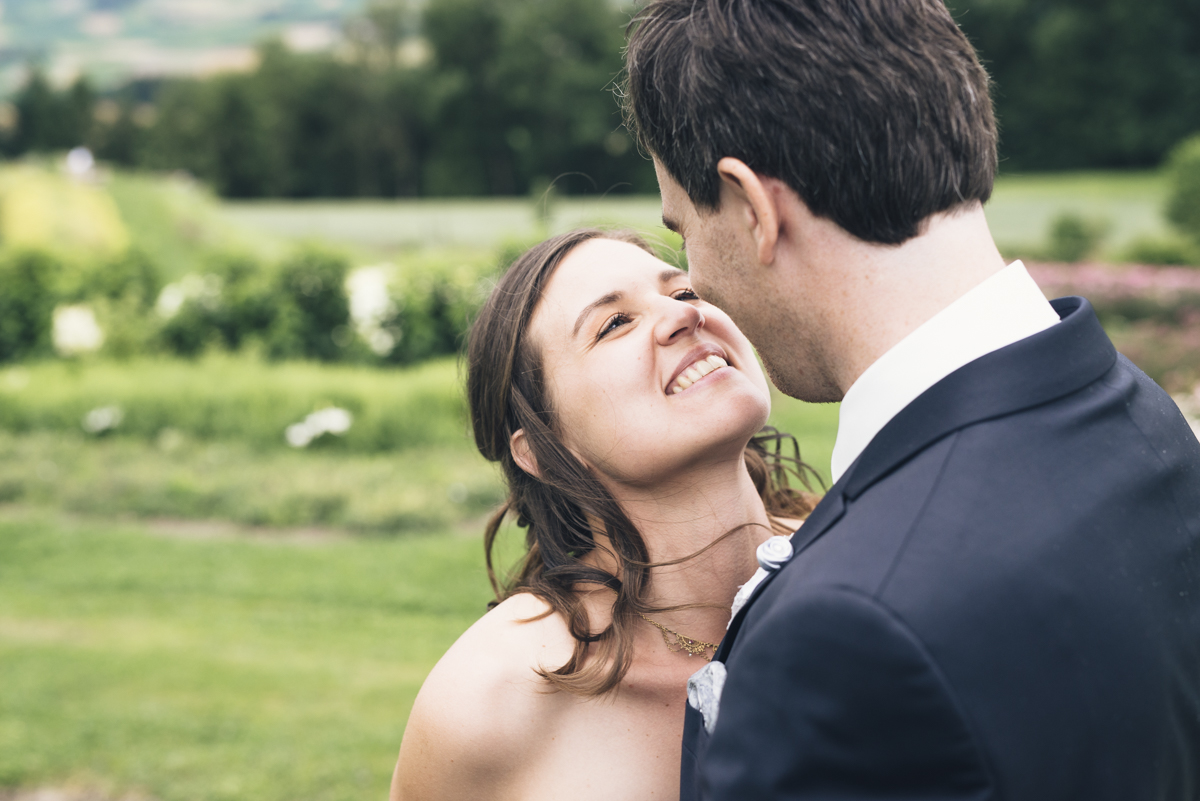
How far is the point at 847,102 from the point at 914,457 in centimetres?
53

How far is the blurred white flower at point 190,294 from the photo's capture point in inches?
471

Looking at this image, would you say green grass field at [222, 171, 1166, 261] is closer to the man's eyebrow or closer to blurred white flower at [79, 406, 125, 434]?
blurred white flower at [79, 406, 125, 434]

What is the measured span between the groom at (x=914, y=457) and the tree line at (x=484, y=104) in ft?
139

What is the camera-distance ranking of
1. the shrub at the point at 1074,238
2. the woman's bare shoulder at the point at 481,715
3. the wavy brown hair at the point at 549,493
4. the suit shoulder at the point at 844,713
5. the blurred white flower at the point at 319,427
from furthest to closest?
the shrub at the point at 1074,238 → the blurred white flower at the point at 319,427 → the wavy brown hair at the point at 549,493 → the woman's bare shoulder at the point at 481,715 → the suit shoulder at the point at 844,713

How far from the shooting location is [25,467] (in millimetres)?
9109

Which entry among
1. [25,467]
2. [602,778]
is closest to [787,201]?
[602,778]

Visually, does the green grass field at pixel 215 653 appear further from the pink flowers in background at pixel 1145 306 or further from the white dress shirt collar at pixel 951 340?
the pink flowers in background at pixel 1145 306

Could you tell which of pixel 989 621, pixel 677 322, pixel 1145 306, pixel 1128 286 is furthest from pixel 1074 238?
pixel 989 621

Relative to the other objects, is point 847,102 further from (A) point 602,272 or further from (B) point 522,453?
(B) point 522,453

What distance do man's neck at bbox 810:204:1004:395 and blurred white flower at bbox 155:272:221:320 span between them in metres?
11.6

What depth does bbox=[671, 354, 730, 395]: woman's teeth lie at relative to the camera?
2.18 m

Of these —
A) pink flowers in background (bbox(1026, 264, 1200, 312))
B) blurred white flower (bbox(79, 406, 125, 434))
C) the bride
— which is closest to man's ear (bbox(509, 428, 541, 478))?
the bride

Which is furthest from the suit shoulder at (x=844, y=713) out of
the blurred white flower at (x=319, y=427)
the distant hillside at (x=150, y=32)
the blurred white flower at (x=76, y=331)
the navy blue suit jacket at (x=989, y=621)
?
the distant hillside at (x=150, y=32)

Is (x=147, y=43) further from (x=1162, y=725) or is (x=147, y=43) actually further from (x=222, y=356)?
(x=1162, y=725)
